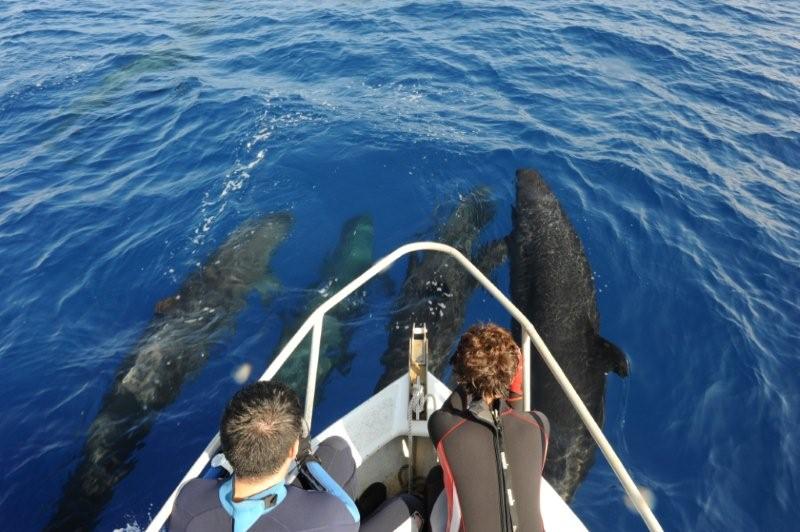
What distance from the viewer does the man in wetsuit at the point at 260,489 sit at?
2.88m

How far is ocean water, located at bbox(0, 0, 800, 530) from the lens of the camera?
6.74 metres

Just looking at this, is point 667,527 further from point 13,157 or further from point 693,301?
point 13,157

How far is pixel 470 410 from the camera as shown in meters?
3.59

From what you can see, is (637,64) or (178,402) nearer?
(178,402)

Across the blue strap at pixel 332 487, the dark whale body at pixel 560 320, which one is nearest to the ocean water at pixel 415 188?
the dark whale body at pixel 560 320

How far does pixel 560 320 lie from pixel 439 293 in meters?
1.94

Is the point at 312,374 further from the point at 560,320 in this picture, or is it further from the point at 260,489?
the point at 560,320

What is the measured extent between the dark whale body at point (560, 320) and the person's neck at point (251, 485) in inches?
153

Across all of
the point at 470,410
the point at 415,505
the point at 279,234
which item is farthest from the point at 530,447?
Result: the point at 279,234

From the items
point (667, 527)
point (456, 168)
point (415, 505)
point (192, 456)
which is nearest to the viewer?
point (415, 505)

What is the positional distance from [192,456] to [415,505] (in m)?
3.68

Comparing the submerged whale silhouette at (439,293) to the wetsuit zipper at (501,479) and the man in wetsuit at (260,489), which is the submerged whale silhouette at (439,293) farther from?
the man in wetsuit at (260,489)

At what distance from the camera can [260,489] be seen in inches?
116

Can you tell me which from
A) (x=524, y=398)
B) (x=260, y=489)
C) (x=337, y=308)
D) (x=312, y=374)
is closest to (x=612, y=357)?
(x=524, y=398)
